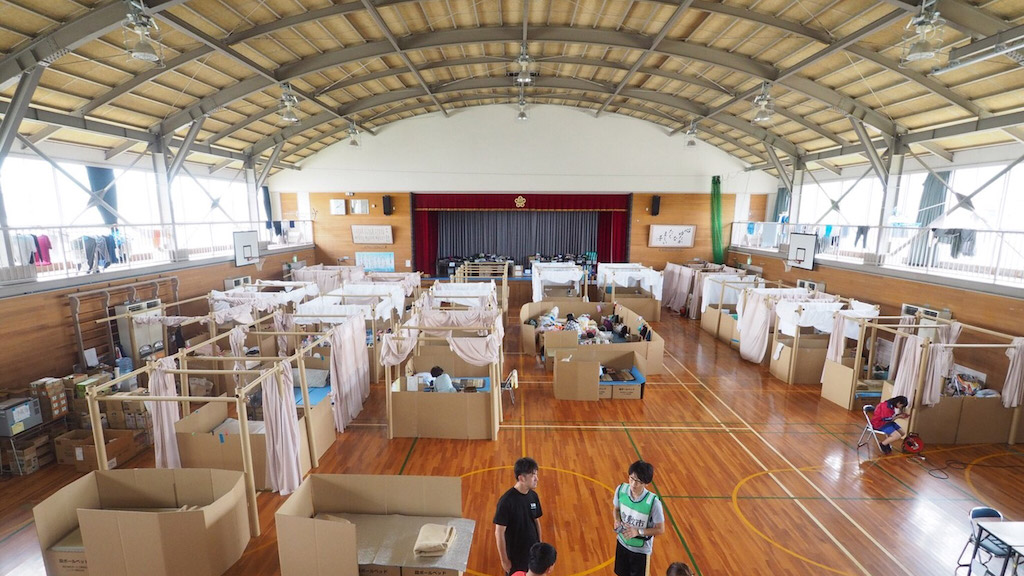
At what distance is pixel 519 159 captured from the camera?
18.4 m

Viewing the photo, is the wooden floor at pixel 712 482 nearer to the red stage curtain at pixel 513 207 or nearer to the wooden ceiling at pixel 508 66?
the wooden ceiling at pixel 508 66

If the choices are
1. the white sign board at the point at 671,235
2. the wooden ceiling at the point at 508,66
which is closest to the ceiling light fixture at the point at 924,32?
the wooden ceiling at the point at 508,66

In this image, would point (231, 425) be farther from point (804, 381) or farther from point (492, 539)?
point (804, 381)

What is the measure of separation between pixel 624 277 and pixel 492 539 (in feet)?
38.2

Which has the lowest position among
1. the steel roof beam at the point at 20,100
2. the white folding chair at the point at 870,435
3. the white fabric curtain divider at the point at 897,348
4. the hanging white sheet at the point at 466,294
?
the white folding chair at the point at 870,435

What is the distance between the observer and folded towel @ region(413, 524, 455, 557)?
3703mm

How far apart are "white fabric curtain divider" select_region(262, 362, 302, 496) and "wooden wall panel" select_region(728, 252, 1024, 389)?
462 inches

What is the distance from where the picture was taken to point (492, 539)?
4770mm

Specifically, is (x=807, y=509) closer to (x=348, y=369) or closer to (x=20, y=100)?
(x=348, y=369)

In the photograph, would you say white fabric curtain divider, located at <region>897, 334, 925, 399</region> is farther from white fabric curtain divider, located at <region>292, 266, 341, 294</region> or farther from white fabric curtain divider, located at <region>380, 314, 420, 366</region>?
white fabric curtain divider, located at <region>292, 266, 341, 294</region>

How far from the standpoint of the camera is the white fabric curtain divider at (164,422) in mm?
5301

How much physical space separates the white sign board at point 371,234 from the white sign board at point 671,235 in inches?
448

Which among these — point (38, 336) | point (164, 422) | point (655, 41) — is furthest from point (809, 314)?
point (38, 336)

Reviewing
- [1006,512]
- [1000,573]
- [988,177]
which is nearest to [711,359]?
[1006,512]
